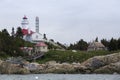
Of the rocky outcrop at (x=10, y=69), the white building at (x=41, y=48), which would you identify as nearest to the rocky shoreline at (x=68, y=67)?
the rocky outcrop at (x=10, y=69)

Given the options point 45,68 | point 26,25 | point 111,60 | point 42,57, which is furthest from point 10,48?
point 26,25

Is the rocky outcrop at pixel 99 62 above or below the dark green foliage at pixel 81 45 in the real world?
below

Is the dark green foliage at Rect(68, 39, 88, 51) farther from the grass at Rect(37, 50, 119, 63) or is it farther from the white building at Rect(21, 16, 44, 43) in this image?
the grass at Rect(37, 50, 119, 63)

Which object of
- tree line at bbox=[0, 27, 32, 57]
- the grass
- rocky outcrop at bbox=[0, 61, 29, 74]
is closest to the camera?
rocky outcrop at bbox=[0, 61, 29, 74]

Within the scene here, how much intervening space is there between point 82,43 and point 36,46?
111ft

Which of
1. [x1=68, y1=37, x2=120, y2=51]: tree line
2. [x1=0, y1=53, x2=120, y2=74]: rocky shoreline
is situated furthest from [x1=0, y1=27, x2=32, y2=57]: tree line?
[x1=68, y1=37, x2=120, y2=51]: tree line

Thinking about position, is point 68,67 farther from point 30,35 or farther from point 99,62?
point 30,35

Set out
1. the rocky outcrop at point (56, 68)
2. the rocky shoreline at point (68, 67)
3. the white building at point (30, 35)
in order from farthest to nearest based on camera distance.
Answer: the white building at point (30, 35) → the rocky outcrop at point (56, 68) → the rocky shoreline at point (68, 67)

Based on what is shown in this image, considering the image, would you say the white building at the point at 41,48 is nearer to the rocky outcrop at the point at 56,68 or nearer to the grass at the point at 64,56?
the grass at the point at 64,56

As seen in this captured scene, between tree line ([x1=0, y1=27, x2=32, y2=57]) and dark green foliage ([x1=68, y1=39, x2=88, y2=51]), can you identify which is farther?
dark green foliage ([x1=68, y1=39, x2=88, y2=51])

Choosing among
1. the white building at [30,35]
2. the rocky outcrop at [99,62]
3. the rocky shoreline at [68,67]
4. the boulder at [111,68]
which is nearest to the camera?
the boulder at [111,68]

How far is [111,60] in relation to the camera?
380 ft

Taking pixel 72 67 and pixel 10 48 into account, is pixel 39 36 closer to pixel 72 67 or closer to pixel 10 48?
pixel 10 48

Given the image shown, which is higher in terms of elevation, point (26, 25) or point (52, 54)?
point (26, 25)
